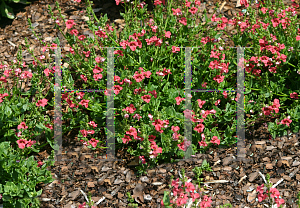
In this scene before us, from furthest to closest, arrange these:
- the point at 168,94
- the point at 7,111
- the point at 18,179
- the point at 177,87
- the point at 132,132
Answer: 1. the point at 177,87
2. the point at 168,94
3. the point at 7,111
4. the point at 132,132
5. the point at 18,179

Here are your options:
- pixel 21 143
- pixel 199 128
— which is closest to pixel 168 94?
pixel 199 128

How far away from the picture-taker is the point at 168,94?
448cm

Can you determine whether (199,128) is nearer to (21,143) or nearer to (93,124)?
(93,124)

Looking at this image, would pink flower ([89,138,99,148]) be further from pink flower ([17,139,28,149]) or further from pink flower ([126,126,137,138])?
pink flower ([17,139,28,149])

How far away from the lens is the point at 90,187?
4.11 metres

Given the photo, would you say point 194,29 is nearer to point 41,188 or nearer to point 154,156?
point 154,156

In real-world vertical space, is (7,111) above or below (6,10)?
below

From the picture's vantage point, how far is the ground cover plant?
161 inches

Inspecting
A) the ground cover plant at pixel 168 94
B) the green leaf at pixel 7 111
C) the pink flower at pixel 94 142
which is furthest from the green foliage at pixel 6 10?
the pink flower at pixel 94 142

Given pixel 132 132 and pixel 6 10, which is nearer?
pixel 132 132

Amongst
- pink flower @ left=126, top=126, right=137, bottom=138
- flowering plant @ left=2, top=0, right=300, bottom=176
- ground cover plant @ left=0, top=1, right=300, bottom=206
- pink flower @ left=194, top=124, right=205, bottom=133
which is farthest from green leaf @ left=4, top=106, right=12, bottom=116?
pink flower @ left=194, top=124, right=205, bottom=133

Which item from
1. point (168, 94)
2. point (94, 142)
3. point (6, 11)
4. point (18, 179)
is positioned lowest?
point (18, 179)

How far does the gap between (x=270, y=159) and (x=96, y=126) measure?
7.51 ft

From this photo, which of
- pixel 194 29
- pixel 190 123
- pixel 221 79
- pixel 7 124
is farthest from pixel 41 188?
pixel 194 29
